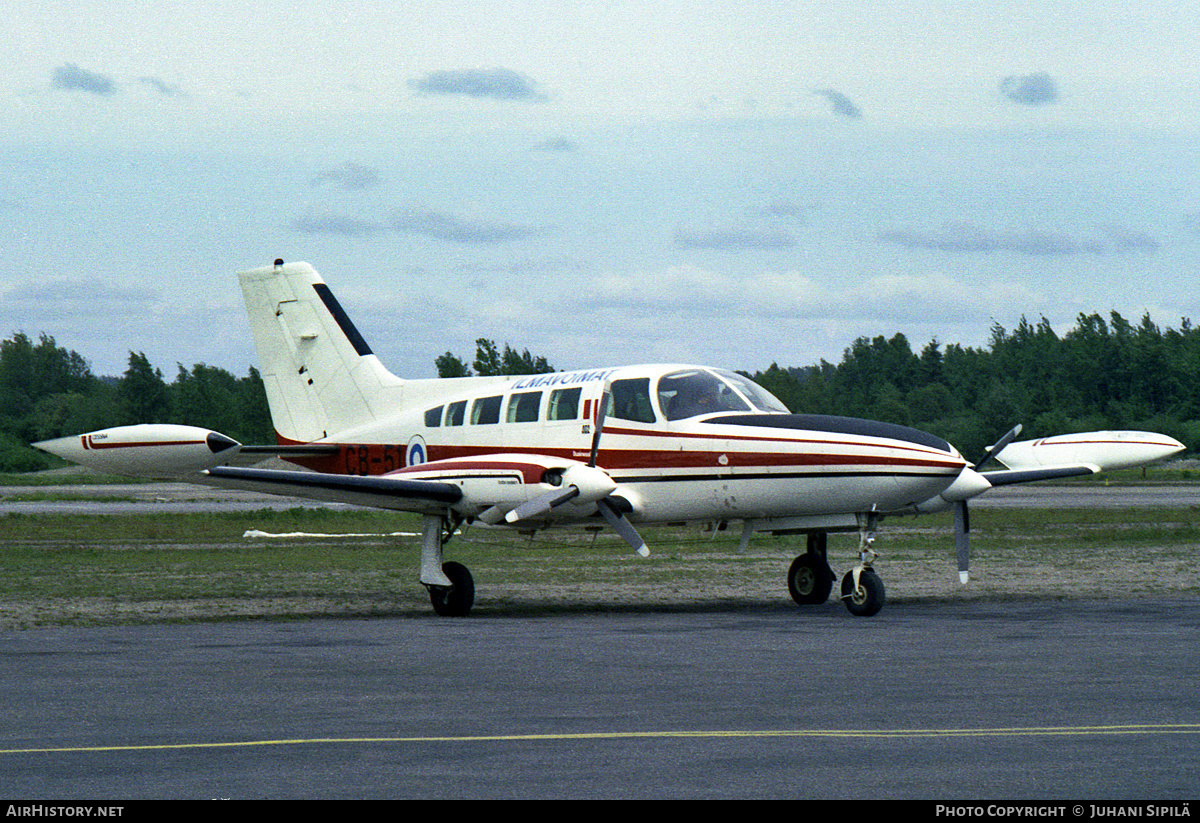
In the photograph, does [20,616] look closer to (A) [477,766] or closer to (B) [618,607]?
(B) [618,607]

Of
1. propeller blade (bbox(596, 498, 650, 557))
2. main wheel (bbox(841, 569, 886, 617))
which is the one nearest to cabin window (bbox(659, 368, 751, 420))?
propeller blade (bbox(596, 498, 650, 557))

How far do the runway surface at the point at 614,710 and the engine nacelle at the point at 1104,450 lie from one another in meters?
4.49

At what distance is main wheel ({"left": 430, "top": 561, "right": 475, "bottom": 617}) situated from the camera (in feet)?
61.7

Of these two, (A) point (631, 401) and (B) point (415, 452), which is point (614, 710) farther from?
(B) point (415, 452)

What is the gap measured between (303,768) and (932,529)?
34812 millimetres

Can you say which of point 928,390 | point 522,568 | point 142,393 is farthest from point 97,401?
point 522,568

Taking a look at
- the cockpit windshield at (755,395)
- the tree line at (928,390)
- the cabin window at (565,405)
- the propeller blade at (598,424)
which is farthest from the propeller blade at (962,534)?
the tree line at (928,390)

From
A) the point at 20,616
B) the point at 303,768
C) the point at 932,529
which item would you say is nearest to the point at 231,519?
the point at 932,529

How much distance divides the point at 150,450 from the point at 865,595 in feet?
33.0

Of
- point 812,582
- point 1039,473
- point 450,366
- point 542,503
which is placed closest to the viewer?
point 542,503

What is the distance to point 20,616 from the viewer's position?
58.2 feet

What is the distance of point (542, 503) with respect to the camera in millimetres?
17984

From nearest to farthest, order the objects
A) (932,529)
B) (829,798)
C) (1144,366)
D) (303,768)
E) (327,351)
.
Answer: (829,798), (303,768), (327,351), (932,529), (1144,366)

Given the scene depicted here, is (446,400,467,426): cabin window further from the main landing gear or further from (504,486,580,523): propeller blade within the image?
the main landing gear
